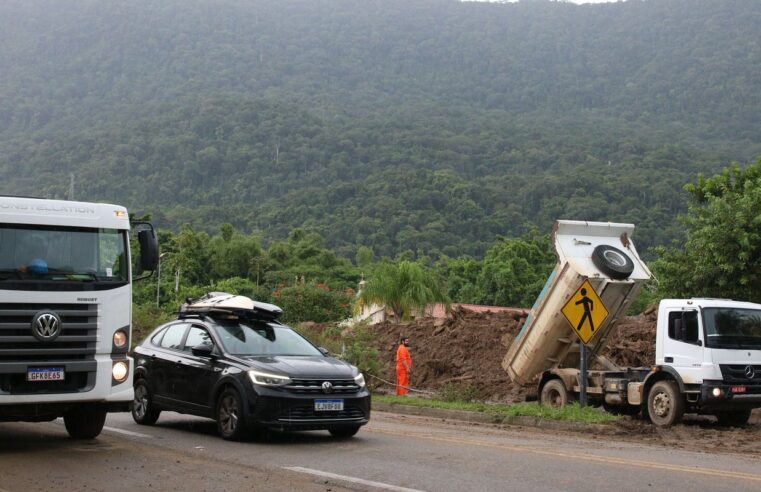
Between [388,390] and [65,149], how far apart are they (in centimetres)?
17018

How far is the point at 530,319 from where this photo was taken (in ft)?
65.3

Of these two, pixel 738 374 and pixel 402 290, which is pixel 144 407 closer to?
pixel 738 374

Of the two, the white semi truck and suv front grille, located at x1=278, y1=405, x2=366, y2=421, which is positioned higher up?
the white semi truck

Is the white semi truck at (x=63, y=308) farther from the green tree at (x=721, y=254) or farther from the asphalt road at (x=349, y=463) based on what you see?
the green tree at (x=721, y=254)

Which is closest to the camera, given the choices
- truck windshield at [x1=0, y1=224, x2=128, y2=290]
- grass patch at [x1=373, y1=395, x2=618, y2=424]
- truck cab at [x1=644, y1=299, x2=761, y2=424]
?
truck windshield at [x1=0, y1=224, x2=128, y2=290]

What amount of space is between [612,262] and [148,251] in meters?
9.99

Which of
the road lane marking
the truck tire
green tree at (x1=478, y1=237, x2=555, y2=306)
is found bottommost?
the road lane marking

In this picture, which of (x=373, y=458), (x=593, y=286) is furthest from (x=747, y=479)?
(x=593, y=286)

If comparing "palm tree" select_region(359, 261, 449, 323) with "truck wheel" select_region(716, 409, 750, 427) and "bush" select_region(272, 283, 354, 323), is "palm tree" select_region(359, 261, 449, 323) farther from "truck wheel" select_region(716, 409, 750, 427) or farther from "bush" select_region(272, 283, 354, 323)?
"truck wheel" select_region(716, 409, 750, 427)

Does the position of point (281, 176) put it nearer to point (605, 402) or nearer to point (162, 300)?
point (162, 300)

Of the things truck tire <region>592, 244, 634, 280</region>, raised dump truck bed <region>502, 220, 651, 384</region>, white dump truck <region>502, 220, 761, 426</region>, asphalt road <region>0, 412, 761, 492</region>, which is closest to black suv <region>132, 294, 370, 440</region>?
asphalt road <region>0, 412, 761, 492</region>

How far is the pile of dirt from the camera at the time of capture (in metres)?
23.8

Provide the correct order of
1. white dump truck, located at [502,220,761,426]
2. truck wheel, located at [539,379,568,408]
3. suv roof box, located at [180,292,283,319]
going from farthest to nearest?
truck wheel, located at [539,379,568,408]
white dump truck, located at [502,220,761,426]
suv roof box, located at [180,292,283,319]

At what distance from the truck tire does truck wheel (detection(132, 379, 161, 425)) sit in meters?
8.90
